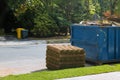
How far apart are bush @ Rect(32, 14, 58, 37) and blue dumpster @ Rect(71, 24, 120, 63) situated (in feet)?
41.9

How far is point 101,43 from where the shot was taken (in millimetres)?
10781

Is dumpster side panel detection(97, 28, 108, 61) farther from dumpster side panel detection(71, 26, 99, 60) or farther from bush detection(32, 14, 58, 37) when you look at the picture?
bush detection(32, 14, 58, 37)

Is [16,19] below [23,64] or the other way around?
the other way around

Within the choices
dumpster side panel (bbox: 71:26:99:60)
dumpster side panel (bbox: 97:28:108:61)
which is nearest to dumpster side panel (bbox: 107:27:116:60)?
dumpster side panel (bbox: 97:28:108:61)

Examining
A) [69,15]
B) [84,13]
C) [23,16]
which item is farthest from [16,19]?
[84,13]

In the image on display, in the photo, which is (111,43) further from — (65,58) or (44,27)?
(44,27)

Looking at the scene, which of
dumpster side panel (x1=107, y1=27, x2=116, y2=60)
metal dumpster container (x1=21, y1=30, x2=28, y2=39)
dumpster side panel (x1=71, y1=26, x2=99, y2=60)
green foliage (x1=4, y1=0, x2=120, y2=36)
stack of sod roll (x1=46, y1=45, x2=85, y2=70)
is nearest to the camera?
stack of sod roll (x1=46, y1=45, x2=85, y2=70)

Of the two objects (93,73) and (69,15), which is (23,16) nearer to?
(69,15)

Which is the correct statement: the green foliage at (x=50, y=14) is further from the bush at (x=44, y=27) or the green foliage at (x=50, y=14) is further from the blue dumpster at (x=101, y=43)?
the blue dumpster at (x=101, y=43)

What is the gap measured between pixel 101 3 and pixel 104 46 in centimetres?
3030

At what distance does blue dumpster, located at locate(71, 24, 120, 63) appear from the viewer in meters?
10.8

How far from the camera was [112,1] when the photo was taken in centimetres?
3472

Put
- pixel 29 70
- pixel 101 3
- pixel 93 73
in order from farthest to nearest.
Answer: pixel 101 3, pixel 29 70, pixel 93 73

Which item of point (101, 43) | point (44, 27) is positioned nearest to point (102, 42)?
point (101, 43)
